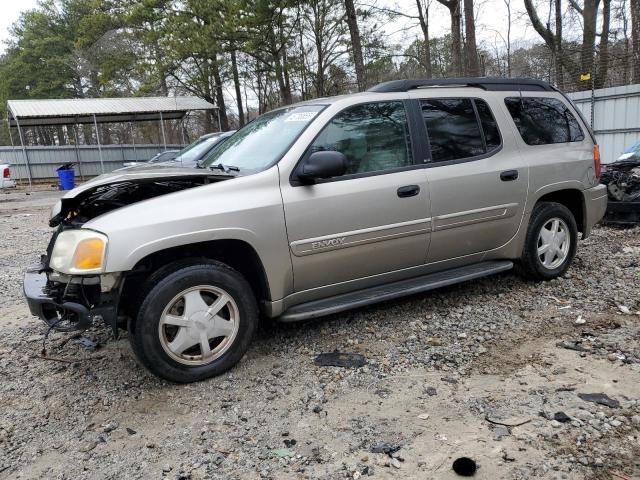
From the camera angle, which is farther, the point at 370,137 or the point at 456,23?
the point at 456,23

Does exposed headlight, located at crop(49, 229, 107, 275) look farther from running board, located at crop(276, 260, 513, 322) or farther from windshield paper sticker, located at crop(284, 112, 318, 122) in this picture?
windshield paper sticker, located at crop(284, 112, 318, 122)

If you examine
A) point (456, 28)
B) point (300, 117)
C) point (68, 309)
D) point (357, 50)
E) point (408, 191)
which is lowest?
point (68, 309)

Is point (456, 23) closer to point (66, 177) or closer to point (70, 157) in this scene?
point (66, 177)

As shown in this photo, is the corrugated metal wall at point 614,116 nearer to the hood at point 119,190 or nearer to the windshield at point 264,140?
the windshield at point 264,140

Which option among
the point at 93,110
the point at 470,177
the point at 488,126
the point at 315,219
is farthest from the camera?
the point at 93,110

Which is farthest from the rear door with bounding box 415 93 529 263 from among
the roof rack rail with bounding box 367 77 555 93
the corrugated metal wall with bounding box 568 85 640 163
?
the corrugated metal wall with bounding box 568 85 640 163

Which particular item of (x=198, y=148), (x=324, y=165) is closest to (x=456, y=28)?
(x=198, y=148)

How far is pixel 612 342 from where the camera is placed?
3639 millimetres

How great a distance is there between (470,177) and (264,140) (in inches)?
68.0

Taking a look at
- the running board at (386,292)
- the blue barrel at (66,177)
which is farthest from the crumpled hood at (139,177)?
the blue barrel at (66,177)

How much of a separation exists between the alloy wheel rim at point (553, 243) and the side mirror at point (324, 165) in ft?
7.86

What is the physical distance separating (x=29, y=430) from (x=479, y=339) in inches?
120

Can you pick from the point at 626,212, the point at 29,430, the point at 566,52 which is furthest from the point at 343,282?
the point at 566,52

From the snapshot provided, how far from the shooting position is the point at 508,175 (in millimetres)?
4449
